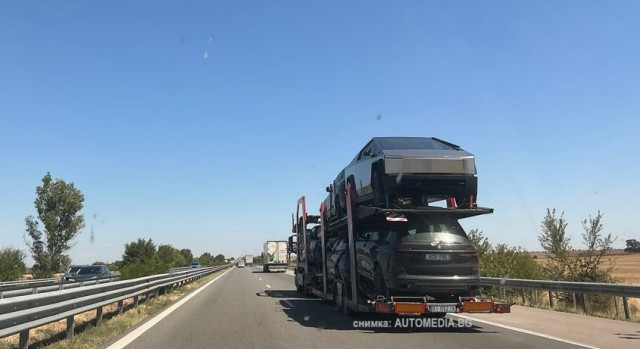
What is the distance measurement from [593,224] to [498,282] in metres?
4.78

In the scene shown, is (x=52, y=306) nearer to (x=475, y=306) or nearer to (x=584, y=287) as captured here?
(x=475, y=306)

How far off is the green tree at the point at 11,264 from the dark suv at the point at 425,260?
41358 millimetres

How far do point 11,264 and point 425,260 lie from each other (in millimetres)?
45939

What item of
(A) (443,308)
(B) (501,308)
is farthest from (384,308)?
(B) (501,308)

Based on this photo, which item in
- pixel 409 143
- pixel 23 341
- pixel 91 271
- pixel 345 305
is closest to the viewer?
pixel 23 341

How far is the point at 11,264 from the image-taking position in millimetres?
46188

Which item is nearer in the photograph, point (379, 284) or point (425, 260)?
point (425, 260)

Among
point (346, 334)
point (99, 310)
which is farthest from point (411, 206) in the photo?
point (99, 310)

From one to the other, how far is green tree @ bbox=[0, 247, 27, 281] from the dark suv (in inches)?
1628

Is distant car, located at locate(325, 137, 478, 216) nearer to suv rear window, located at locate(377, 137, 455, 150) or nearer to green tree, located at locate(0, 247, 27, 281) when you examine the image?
suv rear window, located at locate(377, 137, 455, 150)

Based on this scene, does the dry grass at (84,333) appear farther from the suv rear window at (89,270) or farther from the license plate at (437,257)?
the suv rear window at (89,270)

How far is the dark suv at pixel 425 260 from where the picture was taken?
1045cm

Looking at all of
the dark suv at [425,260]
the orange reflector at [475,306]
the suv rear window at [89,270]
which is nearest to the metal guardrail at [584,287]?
the orange reflector at [475,306]

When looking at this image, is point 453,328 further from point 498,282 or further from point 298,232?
point 298,232
